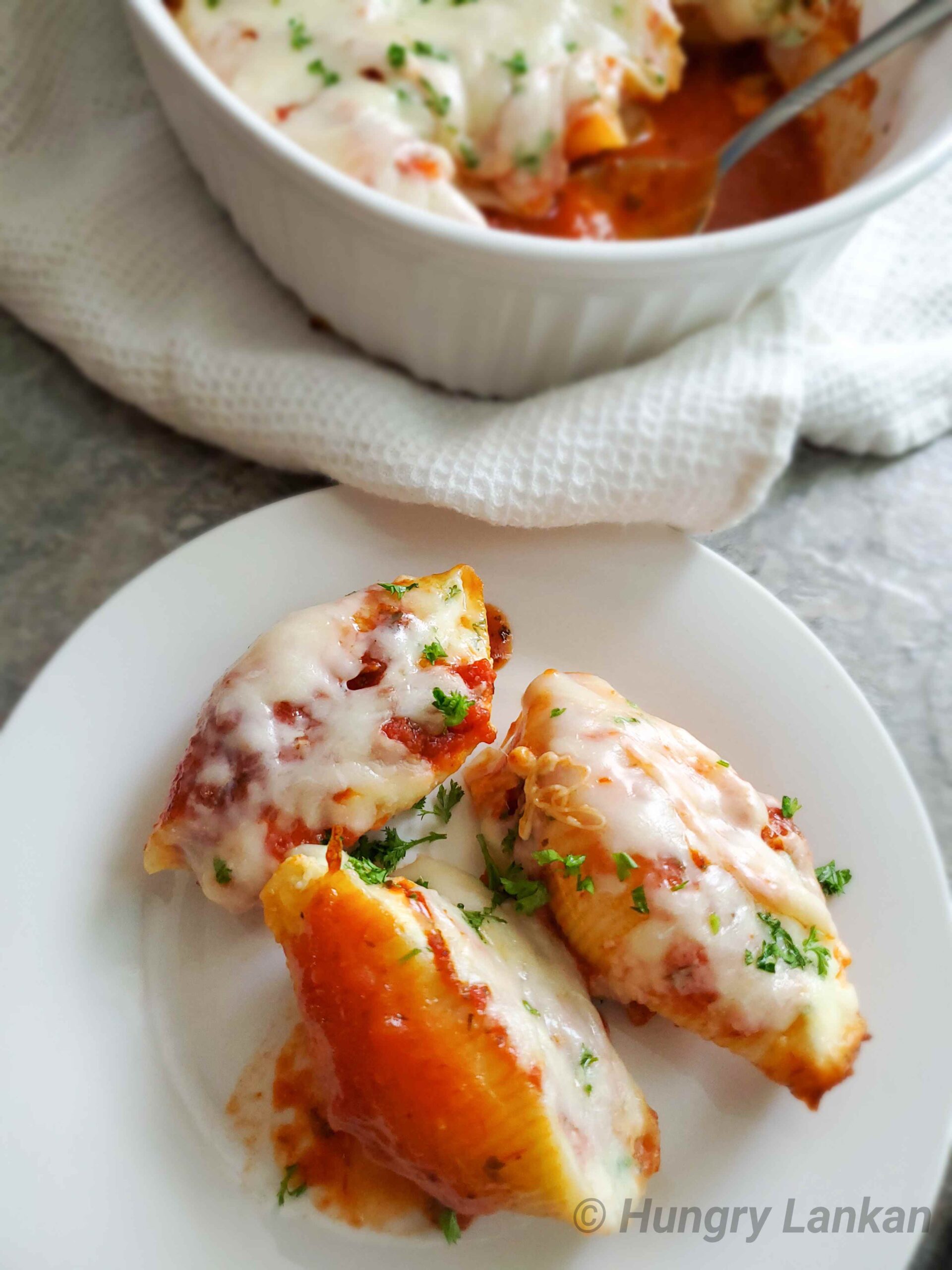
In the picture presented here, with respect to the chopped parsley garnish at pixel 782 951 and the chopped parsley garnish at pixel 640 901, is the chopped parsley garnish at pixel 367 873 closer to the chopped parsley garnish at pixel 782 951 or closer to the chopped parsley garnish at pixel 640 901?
the chopped parsley garnish at pixel 640 901

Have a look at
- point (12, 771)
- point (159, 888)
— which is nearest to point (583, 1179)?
point (159, 888)

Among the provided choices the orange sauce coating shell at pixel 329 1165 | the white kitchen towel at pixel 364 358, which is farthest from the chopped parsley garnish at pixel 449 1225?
the white kitchen towel at pixel 364 358

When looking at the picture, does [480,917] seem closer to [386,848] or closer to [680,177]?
[386,848]

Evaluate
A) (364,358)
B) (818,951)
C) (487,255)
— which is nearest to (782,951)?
(818,951)

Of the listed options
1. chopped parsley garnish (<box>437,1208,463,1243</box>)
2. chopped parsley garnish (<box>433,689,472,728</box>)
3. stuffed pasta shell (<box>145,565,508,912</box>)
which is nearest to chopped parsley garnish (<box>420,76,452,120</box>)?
stuffed pasta shell (<box>145,565,508,912</box>)

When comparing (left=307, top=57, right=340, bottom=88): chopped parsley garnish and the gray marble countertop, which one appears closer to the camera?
(left=307, top=57, right=340, bottom=88): chopped parsley garnish

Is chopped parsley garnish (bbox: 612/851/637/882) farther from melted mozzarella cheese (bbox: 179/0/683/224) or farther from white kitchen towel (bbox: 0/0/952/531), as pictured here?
melted mozzarella cheese (bbox: 179/0/683/224)
